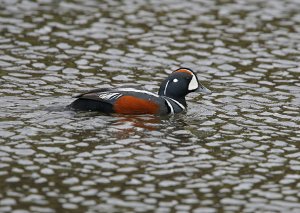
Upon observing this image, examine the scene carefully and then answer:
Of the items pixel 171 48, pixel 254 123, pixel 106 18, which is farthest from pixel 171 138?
pixel 106 18

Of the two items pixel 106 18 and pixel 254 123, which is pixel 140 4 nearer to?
pixel 106 18

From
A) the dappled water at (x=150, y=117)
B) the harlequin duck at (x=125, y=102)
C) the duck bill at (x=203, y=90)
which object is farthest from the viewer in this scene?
the duck bill at (x=203, y=90)

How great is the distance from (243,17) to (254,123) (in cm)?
713

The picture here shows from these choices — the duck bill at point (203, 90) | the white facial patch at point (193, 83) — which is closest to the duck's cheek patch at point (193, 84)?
the white facial patch at point (193, 83)

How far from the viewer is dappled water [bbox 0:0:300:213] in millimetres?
11992

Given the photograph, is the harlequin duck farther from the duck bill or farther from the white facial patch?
the duck bill

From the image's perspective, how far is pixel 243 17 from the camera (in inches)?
870

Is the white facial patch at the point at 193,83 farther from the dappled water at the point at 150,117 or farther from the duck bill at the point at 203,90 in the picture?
the dappled water at the point at 150,117

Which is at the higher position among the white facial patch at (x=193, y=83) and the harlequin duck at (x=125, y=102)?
the white facial patch at (x=193, y=83)

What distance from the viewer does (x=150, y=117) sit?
51.2 feet

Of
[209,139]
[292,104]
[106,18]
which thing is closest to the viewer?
[209,139]

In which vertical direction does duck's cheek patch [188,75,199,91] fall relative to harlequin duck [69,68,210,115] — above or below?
above

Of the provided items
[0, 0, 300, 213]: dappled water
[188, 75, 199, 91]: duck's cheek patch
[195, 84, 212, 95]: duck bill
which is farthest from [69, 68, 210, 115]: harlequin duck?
[195, 84, 212, 95]: duck bill

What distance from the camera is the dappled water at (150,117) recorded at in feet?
39.3
